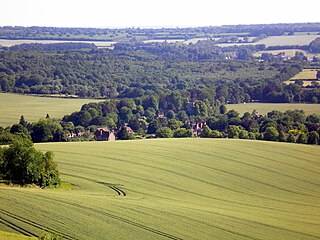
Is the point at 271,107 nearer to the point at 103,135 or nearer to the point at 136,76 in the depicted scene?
the point at 103,135

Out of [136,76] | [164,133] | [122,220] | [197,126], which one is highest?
[122,220]

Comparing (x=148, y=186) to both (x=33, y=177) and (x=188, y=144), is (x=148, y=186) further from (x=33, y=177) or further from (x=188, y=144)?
(x=188, y=144)

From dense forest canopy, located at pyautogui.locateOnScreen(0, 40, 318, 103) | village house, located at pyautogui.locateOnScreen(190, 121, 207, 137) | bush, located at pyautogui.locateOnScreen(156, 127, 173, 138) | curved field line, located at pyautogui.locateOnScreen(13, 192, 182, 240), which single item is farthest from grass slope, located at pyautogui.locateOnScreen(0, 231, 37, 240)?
dense forest canopy, located at pyautogui.locateOnScreen(0, 40, 318, 103)

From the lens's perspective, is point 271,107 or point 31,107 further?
point 271,107

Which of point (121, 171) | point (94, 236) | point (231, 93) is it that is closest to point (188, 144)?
point (121, 171)

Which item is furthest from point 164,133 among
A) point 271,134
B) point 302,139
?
point 302,139

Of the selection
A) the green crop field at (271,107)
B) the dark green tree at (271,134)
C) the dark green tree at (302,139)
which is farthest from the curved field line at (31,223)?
the green crop field at (271,107)
